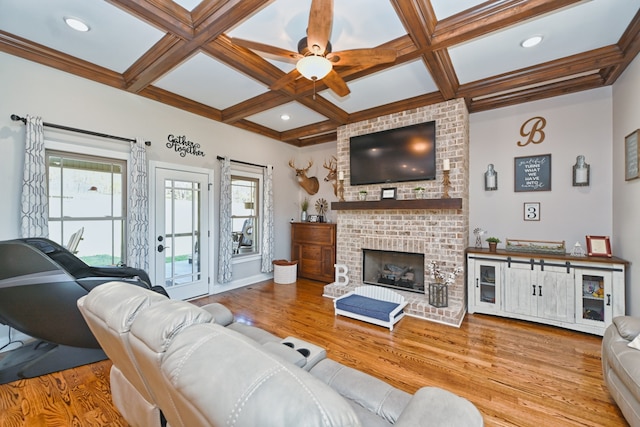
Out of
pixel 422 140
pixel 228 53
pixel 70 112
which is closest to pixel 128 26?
pixel 228 53

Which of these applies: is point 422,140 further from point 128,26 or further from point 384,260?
point 128,26

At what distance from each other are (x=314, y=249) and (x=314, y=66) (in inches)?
150

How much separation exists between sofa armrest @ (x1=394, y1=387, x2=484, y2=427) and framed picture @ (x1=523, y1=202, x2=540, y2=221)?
12.1 feet

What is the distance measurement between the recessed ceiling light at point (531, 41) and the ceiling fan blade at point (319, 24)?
205cm

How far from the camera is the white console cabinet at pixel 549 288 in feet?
9.59

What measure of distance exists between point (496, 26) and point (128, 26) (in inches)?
128

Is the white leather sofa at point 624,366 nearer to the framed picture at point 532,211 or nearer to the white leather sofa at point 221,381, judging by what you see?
the white leather sofa at point 221,381

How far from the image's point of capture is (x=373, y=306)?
3455 millimetres

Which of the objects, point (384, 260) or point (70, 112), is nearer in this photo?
point (70, 112)

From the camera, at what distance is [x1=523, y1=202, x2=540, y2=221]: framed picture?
3.64 m

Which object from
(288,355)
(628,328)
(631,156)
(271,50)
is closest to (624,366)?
(628,328)

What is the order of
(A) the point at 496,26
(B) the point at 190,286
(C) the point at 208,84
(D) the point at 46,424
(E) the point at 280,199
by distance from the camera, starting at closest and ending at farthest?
(D) the point at 46,424, (A) the point at 496,26, (C) the point at 208,84, (B) the point at 190,286, (E) the point at 280,199

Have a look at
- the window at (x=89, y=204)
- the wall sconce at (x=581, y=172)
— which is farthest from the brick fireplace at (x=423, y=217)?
the window at (x=89, y=204)

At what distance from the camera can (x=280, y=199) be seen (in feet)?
18.8
